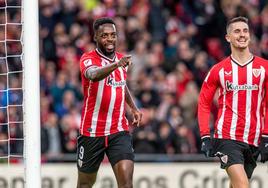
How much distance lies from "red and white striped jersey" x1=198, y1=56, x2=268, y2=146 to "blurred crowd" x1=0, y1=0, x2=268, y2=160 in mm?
5446

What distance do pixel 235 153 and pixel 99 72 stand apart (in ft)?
5.18

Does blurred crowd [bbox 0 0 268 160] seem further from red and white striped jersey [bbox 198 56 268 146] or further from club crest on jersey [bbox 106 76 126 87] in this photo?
red and white striped jersey [bbox 198 56 268 146]

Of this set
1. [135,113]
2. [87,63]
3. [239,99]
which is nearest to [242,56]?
[239,99]

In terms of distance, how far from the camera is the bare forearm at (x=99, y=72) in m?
10.0

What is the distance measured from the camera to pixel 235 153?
10453 mm

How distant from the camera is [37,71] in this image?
992cm

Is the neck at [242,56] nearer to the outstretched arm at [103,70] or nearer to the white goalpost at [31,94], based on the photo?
the outstretched arm at [103,70]

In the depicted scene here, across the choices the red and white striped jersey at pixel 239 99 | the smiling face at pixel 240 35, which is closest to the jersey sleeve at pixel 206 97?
the red and white striped jersey at pixel 239 99

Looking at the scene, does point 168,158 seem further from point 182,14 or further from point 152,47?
point 182,14

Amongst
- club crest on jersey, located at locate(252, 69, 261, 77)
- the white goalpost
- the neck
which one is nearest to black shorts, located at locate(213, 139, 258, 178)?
club crest on jersey, located at locate(252, 69, 261, 77)

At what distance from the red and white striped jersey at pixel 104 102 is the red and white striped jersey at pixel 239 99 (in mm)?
845

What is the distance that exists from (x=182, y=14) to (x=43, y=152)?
4.59 metres

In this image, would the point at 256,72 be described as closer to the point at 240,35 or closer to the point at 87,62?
the point at 240,35

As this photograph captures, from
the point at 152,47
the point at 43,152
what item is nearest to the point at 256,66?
the point at 43,152
